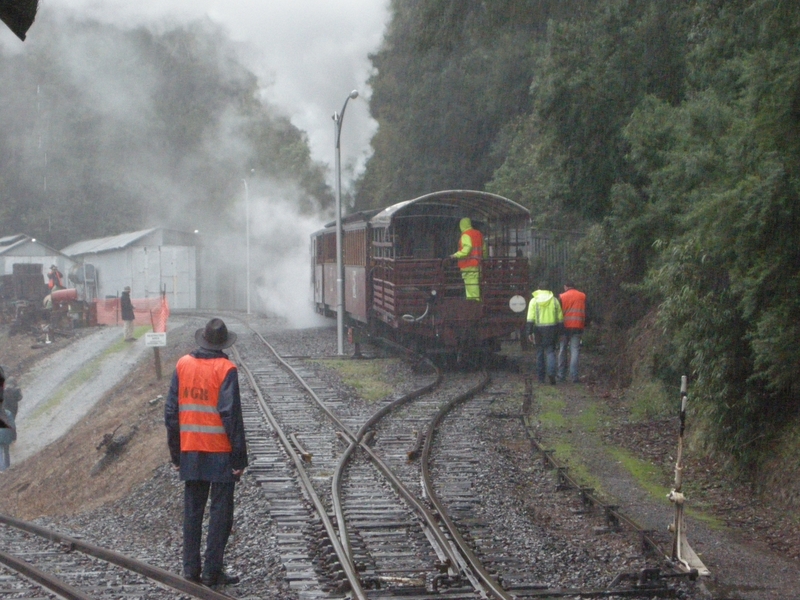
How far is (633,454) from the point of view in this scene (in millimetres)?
11125

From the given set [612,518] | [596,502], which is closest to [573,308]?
[596,502]

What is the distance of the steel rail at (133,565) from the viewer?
6.19 metres

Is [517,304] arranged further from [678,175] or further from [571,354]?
[678,175]

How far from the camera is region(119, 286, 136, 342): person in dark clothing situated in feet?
92.5

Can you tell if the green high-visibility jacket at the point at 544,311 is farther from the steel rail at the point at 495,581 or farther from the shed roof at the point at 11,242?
the shed roof at the point at 11,242

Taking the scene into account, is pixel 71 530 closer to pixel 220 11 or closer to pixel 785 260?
pixel 785 260

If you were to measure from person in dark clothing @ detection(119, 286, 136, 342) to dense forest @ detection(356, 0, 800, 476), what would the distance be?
11.6 m

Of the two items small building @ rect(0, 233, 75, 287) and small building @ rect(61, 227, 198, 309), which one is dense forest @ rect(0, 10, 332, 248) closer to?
small building @ rect(61, 227, 198, 309)

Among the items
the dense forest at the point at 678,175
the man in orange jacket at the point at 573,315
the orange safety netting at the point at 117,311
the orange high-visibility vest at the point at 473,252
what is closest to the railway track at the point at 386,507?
the man in orange jacket at the point at 573,315

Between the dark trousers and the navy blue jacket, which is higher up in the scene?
the navy blue jacket

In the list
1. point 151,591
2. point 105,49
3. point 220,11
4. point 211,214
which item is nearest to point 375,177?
point 220,11

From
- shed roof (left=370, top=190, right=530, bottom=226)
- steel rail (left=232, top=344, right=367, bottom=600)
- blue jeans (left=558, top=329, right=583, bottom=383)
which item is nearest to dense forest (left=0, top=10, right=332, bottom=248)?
shed roof (left=370, top=190, right=530, bottom=226)

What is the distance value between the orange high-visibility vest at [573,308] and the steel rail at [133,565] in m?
9.37

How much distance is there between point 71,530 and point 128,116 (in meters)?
69.2
